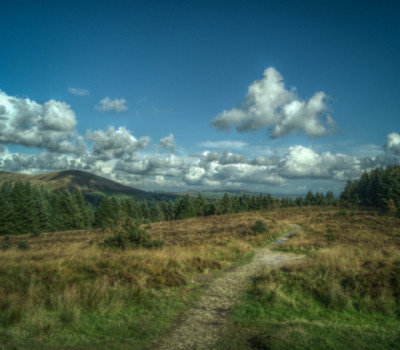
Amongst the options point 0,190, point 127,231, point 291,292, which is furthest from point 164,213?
point 291,292

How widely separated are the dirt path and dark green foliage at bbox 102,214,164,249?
6.87 metres

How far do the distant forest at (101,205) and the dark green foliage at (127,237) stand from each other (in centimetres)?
2421

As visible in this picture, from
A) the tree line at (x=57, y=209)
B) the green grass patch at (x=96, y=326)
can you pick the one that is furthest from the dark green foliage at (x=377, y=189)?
the green grass patch at (x=96, y=326)

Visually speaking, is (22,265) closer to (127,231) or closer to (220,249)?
(127,231)

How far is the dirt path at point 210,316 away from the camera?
555cm

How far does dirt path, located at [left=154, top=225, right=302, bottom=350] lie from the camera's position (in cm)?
555

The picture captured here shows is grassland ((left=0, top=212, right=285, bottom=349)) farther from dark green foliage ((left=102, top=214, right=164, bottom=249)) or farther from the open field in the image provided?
dark green foliage ((left=102, top=214, right=164, bottom=249))

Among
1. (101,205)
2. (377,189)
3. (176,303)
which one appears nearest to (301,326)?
(176,303)

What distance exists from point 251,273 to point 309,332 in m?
6.59

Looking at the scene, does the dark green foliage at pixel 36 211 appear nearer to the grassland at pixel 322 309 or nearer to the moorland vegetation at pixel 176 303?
the moorland vegetation at pixel 176 303

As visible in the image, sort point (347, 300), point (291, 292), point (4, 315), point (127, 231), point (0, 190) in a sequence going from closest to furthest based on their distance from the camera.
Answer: point (4, 315), point (347, 300), point (291, 292), point (127, 231), point (0, 190)

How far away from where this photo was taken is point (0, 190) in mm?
54219

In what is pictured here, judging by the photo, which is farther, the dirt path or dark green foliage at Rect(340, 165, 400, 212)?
dark green foliage at Rect(340, 165, 400, 212)

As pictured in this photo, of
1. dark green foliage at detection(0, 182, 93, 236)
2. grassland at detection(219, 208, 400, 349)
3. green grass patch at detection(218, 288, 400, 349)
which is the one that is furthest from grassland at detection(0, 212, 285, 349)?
dark green foliage at detection(0, 182, 93, 236)
